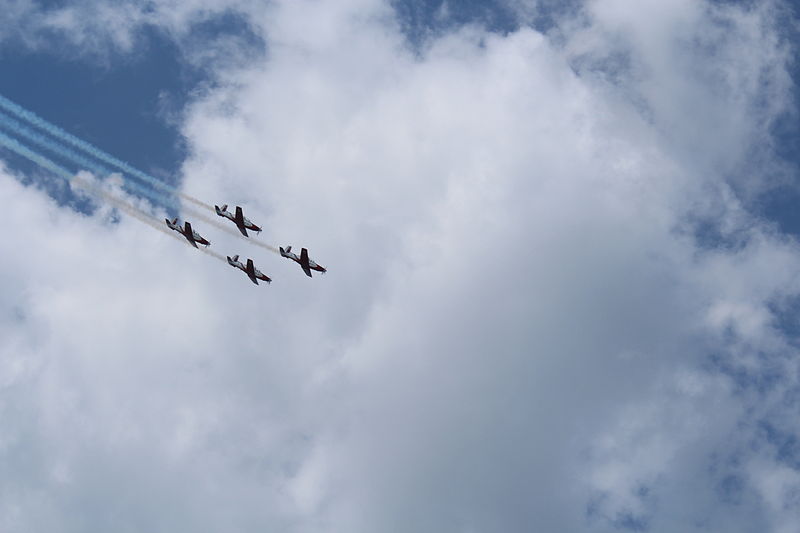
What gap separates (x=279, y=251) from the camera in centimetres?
18762

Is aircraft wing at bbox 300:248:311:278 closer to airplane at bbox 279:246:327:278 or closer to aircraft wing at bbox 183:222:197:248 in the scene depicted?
airplane at bbox 279:246:327:278

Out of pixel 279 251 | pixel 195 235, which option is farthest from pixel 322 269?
pixel 195 235

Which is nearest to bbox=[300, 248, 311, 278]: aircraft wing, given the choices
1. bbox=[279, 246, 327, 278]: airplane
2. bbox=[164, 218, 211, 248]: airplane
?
bbox=[279, 246, 327, 278]: airplane

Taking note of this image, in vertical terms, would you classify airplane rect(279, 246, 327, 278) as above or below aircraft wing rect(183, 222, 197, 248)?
above

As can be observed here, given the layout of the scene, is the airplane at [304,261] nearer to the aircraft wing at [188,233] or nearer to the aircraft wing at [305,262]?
the aircraft wing at [305,262]

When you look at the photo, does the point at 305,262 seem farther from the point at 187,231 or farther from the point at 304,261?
the point at 187,231

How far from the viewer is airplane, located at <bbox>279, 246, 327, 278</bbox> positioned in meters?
186

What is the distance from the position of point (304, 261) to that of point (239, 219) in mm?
14511

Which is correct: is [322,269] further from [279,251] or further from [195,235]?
[195,235]

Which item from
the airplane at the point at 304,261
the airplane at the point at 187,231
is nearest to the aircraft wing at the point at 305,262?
the airplane at the point at 304,261

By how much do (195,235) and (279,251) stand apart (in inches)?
641

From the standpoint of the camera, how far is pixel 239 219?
18100cm

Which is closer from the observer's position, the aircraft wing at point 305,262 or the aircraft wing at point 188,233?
the aircraft wing at point 188,233

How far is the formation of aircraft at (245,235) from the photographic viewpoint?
17875 cm
